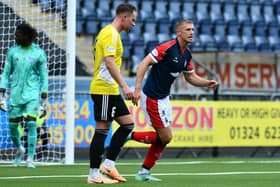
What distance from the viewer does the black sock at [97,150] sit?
29.1ft

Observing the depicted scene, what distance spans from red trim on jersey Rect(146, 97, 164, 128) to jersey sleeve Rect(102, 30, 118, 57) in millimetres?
1163

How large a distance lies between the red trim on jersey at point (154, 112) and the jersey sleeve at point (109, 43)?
1163 millimetres

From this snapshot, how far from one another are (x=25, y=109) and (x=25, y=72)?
1.86 feet

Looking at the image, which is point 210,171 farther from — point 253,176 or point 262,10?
point 262,10

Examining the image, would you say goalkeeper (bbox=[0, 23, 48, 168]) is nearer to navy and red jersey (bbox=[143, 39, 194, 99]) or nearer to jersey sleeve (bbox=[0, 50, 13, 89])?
jersey sleeve (bbox=[0, 50, 13, 89])

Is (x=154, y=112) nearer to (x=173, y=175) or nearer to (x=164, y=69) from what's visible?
(x=164, y=69)

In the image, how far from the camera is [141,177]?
31.7 feet

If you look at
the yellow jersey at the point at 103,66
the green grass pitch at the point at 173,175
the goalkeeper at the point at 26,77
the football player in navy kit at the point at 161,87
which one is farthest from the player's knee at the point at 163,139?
the goalkeeper at the point at 26,77

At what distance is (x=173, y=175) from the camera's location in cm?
1053

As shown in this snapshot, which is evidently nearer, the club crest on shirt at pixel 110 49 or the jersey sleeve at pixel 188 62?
the club crest on shirt at pixel 110 49

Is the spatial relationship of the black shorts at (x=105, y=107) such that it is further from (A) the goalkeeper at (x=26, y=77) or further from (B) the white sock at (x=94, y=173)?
(A) the goalkeeper at (x=26, y=77)

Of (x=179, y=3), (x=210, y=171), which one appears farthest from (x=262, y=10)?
(x=210, y=171)

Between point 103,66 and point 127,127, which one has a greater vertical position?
point 103,66

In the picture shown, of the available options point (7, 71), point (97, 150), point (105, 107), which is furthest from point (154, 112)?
point (7, 71)
